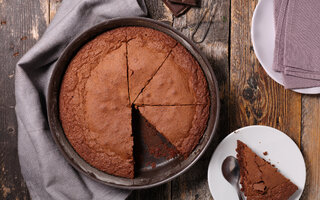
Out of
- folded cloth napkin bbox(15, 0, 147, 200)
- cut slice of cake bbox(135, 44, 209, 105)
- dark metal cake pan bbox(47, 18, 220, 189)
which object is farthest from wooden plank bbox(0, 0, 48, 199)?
cut slice of cake bbox(135, 44, 209, 105)

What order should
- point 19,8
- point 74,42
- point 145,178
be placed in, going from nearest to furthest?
1. point 74,42
2. point 145,178
3. point 19,8

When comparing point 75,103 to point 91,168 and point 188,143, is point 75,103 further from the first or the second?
point 188,143

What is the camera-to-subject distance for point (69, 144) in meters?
2.63

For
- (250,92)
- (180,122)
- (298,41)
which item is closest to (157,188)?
(180,122)

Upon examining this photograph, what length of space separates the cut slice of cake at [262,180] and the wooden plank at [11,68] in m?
2.07

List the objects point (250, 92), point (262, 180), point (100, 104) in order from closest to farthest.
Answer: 1. point (100, 104)
2. point (262, 180)
3. point (250, 92)

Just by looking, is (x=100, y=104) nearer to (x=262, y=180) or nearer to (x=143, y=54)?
(x=143, y=54)

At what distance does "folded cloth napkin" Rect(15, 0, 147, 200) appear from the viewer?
2660mm

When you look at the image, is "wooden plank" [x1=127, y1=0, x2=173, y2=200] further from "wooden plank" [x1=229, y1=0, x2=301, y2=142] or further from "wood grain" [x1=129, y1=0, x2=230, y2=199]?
"wooden plank" [x1=229, y1=0, x2=301, y2=142]

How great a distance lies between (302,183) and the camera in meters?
2.87

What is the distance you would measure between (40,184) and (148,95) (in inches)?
50.1

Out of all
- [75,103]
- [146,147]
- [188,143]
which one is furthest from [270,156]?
[75,103]

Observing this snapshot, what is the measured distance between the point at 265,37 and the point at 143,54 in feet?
3.87

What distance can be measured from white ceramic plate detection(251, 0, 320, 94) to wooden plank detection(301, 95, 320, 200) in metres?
0.21
